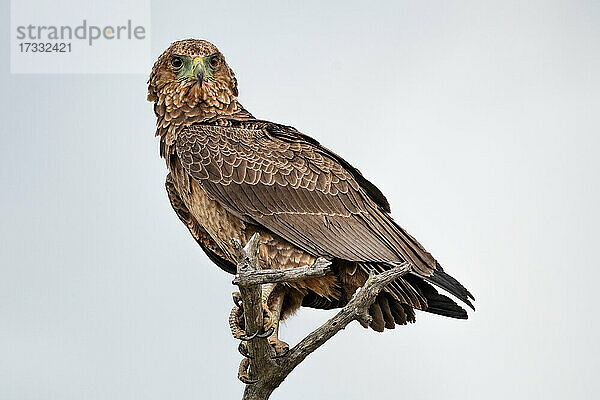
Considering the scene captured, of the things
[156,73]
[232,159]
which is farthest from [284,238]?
[156,73]

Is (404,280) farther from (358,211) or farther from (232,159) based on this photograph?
(232,159)

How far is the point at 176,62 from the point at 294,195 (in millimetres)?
1274

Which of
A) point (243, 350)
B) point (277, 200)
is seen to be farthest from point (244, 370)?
point (277, 200)

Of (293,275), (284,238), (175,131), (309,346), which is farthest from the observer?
(175,131)

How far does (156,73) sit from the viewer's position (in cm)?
615

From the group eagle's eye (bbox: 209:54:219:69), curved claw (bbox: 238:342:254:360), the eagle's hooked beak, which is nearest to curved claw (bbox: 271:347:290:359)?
curved claw (bbox: 238:342:254:360)

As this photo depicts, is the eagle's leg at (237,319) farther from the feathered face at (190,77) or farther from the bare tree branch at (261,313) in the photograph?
the feathered face at (190,77)

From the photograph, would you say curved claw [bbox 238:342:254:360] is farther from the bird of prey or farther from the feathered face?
the feathered face

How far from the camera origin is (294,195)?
5730mm

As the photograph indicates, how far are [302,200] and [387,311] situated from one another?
3.13 feet

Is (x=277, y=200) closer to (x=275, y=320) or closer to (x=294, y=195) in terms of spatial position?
(x=294, y=195)

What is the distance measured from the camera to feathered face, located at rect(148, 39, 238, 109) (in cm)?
597

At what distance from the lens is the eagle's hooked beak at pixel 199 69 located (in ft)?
19.5

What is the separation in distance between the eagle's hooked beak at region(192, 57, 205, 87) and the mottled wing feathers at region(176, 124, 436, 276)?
335 mm
